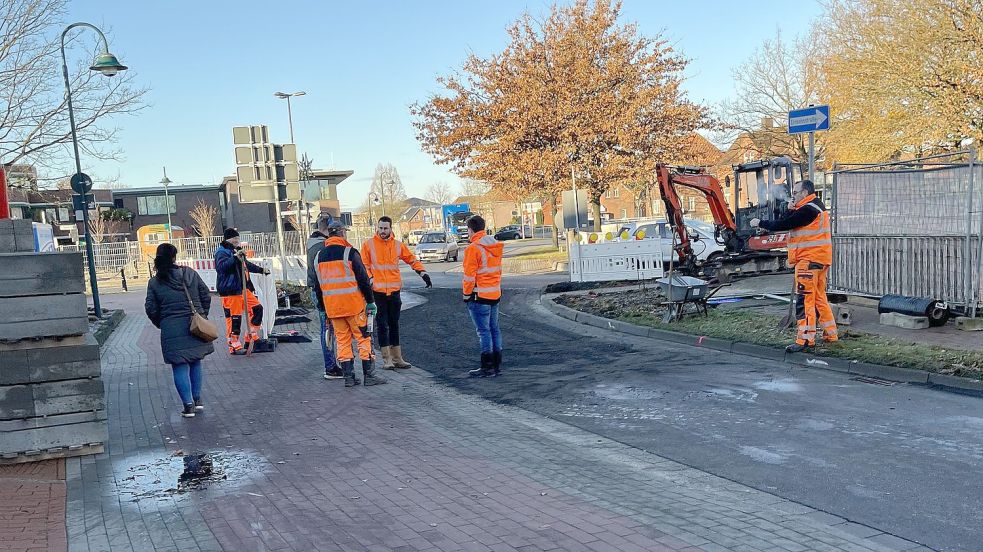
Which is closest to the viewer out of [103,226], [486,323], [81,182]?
[486,323]

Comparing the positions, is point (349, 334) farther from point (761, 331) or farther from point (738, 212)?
point (738, 212)

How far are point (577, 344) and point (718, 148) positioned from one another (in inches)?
1114

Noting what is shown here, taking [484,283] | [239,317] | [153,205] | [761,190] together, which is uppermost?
[153,205]

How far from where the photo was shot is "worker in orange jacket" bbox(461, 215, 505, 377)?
28.8 ft

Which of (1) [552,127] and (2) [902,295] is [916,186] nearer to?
(2) [902,295]

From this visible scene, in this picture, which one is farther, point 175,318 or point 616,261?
point 616,261

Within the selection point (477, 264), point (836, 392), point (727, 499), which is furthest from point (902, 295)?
point (727, 499)

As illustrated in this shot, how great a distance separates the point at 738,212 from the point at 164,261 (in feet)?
50.0

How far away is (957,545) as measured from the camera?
3.91m

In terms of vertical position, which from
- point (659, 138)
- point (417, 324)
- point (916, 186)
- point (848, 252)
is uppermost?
point (659, 138)

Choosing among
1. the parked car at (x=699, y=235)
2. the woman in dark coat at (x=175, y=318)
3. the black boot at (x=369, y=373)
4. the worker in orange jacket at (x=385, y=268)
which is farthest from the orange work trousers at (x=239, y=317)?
the parked car at (x=699, y=235)

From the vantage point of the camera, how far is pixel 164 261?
7.50 meters

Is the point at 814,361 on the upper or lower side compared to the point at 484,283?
lower

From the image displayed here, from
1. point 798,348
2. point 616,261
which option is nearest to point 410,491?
point 798,348
